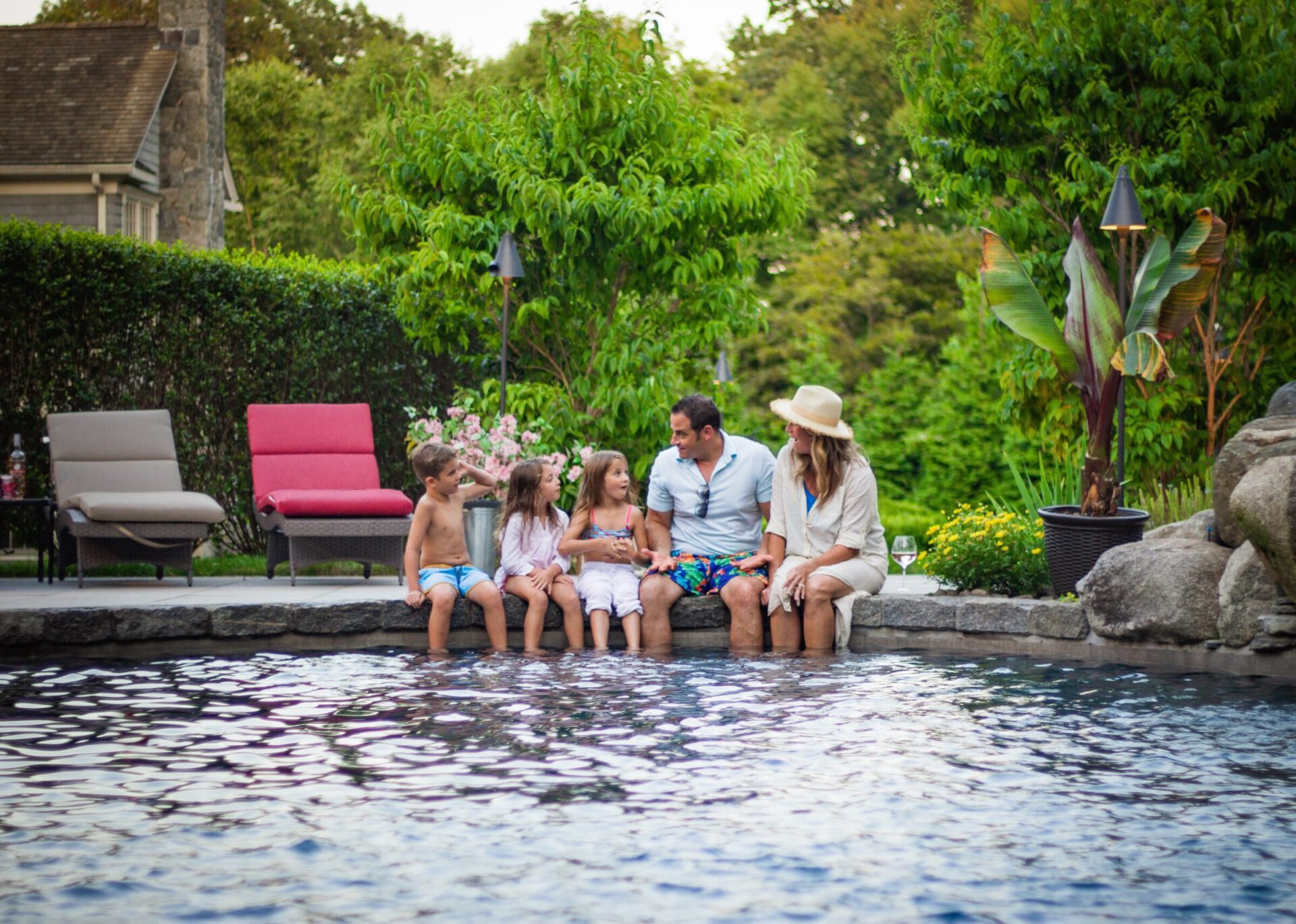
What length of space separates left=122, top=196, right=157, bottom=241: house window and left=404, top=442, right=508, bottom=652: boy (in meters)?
14.6

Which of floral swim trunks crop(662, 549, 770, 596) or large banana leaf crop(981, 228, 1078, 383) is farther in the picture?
large banana leaf crop(981, 228, 1078, 383)

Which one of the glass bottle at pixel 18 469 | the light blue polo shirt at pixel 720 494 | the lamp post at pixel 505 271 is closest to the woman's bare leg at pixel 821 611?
the light blue polo shirt at pixel 720 494

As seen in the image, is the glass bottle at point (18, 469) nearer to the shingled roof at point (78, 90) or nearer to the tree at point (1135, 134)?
the tree at point (1135, 134)

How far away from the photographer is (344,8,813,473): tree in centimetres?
1053

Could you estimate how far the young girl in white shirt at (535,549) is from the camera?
758cm

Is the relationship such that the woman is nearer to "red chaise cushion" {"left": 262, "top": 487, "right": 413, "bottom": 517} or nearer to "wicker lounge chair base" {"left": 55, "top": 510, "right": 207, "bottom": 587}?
"red chaise cushion" {"left": 262, "top": 487, "right": 413, "bottom": 517}

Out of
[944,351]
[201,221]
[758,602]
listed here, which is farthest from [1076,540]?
[201,221]

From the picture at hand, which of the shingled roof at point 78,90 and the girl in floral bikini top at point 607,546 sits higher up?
the shingled roof at point 78,90

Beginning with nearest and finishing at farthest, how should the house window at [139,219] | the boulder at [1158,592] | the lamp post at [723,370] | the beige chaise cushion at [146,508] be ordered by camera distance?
the boulder at [1158,592]
the beige chaise cushion at [146,508]
the lamp post at [723,370]
the house window at [139,219]

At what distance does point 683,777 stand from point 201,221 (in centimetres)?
1843

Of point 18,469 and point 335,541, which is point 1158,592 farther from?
point 18,469

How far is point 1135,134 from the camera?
426 inches

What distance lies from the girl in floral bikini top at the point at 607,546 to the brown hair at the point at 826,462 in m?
0.94

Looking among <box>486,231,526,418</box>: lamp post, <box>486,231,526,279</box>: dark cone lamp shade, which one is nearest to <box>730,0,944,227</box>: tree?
<box>486,231,526,418</box>: lamp post
